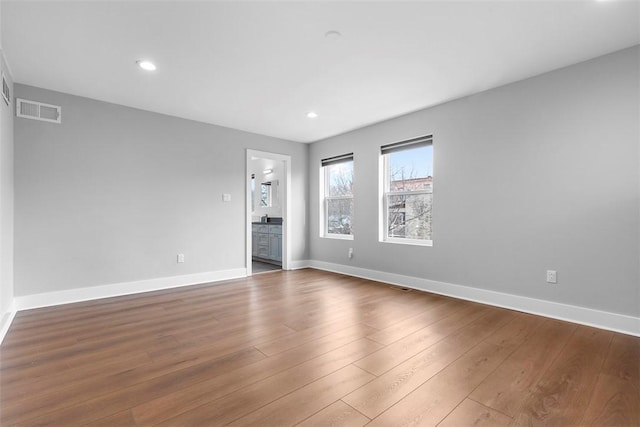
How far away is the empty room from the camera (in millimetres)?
1785

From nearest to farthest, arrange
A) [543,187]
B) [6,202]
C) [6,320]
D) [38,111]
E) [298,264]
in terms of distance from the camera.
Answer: [6,320], [6,202], [543,187], [38,111], [298,264]

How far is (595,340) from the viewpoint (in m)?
2.40

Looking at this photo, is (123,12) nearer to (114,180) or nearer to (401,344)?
(114,180)

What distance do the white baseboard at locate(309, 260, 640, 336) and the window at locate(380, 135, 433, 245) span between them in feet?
1.88

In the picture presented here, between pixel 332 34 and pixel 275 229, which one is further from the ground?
pixel 332 34

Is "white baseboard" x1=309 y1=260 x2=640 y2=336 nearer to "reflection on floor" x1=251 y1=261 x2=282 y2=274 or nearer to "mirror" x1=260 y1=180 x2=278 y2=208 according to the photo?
"reflection on floor" x1=251 y1=261 x2=282 y2=274

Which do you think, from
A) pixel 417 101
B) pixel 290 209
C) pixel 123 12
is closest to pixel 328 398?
pixel 123 12

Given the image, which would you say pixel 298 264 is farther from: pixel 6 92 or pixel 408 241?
pixel 6 92

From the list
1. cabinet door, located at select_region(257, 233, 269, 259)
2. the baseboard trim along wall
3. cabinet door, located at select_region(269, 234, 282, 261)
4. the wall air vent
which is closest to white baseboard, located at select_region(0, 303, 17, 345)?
the baseboard trim along wall

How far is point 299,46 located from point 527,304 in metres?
3.40

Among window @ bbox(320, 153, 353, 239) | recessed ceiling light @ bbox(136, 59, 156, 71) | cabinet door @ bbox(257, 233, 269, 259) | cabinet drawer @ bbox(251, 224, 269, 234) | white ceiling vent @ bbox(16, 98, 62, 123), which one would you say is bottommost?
cabinet door @ bbox(257, 233, 269, 259)

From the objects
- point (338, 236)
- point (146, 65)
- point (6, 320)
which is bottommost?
point (6, 320)

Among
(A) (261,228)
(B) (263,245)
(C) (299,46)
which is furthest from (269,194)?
(C) (299,46)

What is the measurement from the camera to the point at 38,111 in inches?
132
